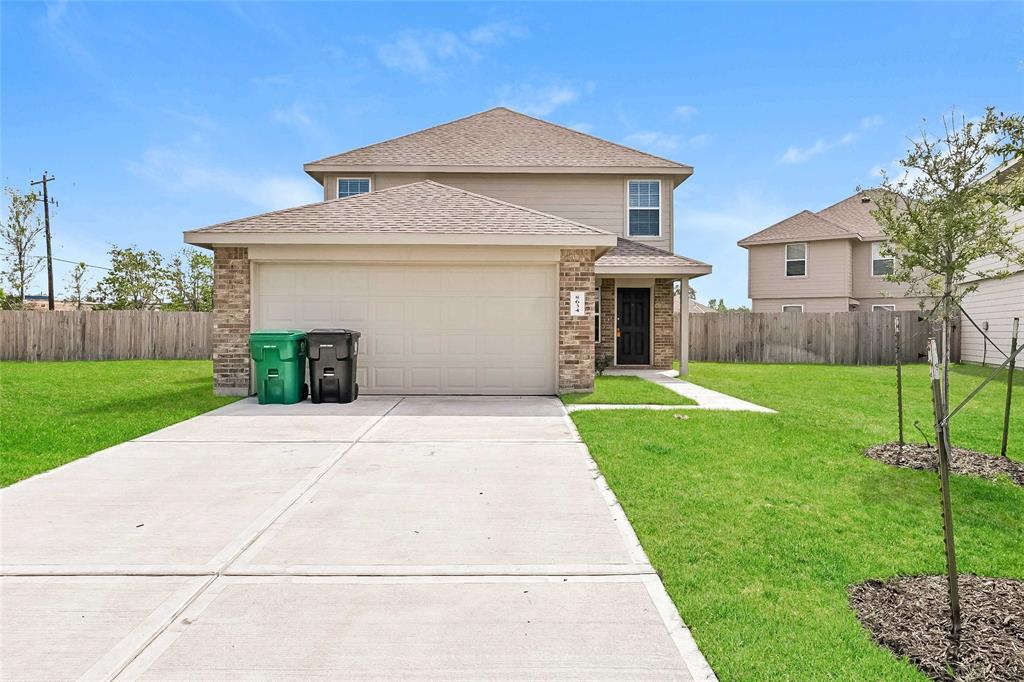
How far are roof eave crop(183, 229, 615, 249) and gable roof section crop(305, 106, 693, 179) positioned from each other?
264 inches

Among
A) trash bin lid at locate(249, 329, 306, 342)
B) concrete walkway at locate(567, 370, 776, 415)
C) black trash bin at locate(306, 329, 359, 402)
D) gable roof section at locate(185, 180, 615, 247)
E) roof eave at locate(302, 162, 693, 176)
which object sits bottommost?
concrete walkway at locate(567, 370, 776, 415)

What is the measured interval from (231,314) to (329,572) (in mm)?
8236

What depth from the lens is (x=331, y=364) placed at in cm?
977

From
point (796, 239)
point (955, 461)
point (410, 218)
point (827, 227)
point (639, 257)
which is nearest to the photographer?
point (955, 461)

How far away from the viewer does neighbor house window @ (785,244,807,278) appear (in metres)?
23.9

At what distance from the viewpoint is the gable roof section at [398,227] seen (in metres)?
10.2

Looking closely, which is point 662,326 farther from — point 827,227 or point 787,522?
point 787,522

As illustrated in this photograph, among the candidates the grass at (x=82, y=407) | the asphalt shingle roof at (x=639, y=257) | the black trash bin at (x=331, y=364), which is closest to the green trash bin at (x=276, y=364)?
the black trash bin at (x=331, y=364)

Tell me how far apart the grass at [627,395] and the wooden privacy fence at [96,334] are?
1601cm

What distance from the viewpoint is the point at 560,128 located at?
724 inches

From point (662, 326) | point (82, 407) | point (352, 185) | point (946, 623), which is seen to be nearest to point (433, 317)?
point (82, 407)

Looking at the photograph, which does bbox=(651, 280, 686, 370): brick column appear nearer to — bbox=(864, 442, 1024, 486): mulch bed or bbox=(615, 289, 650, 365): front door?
bbox=(615, 289, 650, 365): front door

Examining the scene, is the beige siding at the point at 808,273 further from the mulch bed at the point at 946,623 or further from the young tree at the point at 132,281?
the young tree at the point at 132,281

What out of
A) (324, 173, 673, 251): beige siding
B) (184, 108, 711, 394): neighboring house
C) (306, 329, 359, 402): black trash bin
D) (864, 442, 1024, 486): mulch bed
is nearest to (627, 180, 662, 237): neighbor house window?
(324, 173, 673, 251): beige siding
